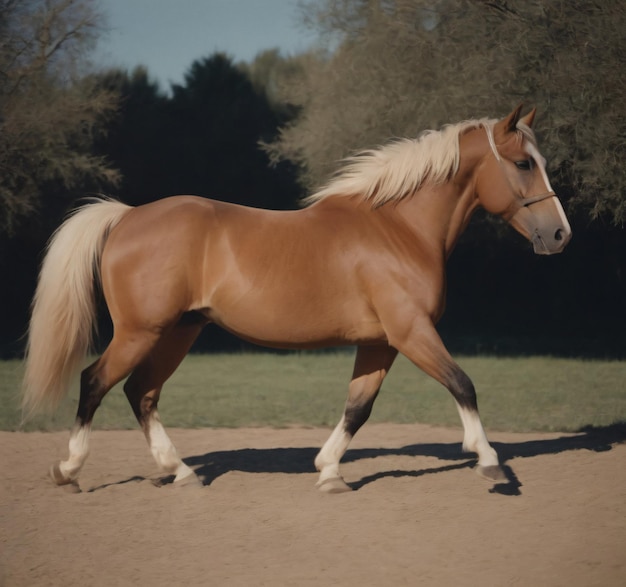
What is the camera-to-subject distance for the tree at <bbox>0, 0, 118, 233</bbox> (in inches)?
619

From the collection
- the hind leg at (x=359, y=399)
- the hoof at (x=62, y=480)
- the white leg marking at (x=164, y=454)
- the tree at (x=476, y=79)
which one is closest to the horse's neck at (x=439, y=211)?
the hind leg at (x=359, y=399)

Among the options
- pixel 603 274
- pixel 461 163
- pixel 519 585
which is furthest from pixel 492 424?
pixel 603 274

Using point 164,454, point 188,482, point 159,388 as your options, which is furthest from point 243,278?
point 188,482

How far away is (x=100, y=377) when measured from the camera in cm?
565

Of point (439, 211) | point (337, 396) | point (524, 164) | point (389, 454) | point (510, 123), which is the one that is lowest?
point (337, 396)

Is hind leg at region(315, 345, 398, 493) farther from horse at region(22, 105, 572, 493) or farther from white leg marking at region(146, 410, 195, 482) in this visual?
white leg marking at region(146, 410, 195, 482)

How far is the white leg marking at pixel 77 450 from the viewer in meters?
5.69

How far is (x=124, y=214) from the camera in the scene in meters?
6.03

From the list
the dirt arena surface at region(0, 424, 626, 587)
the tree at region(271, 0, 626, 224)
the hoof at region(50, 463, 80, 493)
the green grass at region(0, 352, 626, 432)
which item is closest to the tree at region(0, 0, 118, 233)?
the green grass at region(0, 352, 626, 432)

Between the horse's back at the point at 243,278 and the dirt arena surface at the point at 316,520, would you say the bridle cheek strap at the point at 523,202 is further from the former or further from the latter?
the dirt arena surface at the point at 316,520

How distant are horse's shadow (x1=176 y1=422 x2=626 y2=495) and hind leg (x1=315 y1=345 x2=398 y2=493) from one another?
267 mm

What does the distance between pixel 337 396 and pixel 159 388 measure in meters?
5.35

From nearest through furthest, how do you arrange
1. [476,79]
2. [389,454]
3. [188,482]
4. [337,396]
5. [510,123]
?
[510,123] → [188,482] → [389,454] → [337,396] → [476,79]

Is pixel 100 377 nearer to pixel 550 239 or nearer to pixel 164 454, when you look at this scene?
pixel 164 454
